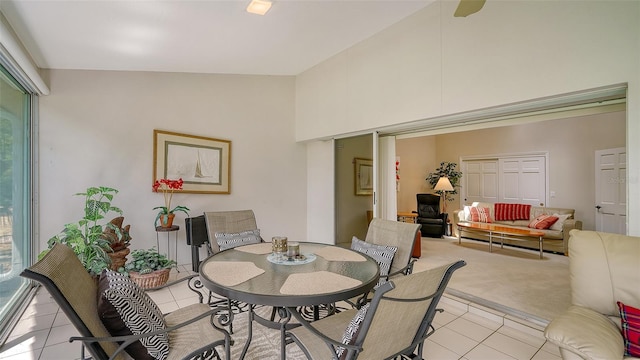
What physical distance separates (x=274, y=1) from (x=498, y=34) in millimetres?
2043

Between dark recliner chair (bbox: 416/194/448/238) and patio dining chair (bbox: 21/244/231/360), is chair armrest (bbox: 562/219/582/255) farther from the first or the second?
patio dining chair (bbox: 21/244/231/360)

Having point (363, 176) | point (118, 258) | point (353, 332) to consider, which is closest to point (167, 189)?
point (118, 258)

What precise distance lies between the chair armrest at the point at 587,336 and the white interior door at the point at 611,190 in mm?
4703

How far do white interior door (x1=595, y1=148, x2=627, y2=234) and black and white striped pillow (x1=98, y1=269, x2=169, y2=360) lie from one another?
672 centimetres

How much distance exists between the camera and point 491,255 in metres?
5.21

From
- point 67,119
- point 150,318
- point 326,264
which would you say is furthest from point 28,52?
point 326,264

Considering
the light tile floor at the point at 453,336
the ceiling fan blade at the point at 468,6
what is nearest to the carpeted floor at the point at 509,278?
the light tile floor at the point at 453,336

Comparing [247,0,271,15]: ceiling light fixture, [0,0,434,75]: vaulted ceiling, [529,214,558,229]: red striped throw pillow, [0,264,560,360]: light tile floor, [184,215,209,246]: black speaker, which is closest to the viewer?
[0,264,560,360]: light tile floor

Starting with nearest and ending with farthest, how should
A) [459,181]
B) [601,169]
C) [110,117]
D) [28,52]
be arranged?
[28,52] → [110,117] → [601,169] → [459,181]

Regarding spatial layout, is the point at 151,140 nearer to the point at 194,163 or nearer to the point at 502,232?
the point at 194,163

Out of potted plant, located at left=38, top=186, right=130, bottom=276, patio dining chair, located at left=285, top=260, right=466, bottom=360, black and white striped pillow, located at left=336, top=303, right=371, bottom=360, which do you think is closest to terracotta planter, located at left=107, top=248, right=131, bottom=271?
potted plant, located at left=38, top=186, right=130, bottom=276

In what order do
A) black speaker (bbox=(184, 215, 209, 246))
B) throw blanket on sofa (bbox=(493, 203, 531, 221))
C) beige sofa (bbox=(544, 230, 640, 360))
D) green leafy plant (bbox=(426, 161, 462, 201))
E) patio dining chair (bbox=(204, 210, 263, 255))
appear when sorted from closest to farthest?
beige sofa (bbox=(544, 230, 640, 360)), patio dining chair (bbox=(204, 210, 263, 255)), black speaker (bbox=(184, 215, 209, 246)), throw blanket on sofa (bbox=(493, 203, 531, 221)), green leafy plant (bbox=(426, 161, 462, 201))

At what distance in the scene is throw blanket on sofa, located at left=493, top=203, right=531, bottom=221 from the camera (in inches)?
246

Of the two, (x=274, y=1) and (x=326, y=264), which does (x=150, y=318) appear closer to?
(x=326, y=264)
